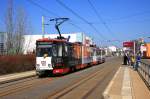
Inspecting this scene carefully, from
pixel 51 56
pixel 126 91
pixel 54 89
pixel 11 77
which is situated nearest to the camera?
pixel 126 91

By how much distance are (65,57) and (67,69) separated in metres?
1.56

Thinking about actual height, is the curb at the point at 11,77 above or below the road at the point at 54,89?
above

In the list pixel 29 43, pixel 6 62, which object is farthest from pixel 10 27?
pixel 29 43

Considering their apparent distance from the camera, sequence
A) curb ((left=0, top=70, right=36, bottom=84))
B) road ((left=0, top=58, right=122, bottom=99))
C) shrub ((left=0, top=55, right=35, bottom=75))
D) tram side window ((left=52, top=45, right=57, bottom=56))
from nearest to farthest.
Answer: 1. road ((left=0, top=58, right=122, bottom=99))
2. curb ((left=0, top=70, right=36, bottom=84))
3. tram side window ((left=52, top=45, right=57, bottom=56))
4. shrub ((left=0, top=55, right=35, bottom=75))

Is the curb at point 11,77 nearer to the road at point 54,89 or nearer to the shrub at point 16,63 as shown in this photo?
the road at point 54,89

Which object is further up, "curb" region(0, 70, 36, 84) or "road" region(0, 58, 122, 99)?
"curb" region(0, 70, 36, 84)

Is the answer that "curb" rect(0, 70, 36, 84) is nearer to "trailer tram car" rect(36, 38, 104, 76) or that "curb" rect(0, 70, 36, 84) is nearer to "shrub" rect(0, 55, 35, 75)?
"trailer tram car" rect(36, 38, 104, 76)

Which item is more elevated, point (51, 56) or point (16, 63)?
point (51, 56)

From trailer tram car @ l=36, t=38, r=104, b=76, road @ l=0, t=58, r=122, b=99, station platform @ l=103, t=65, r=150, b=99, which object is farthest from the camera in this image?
trailer tram car @ l=36, t=38, r=104, b=76

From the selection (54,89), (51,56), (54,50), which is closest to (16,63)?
(54,50)

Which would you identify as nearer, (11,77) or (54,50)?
(11,77)

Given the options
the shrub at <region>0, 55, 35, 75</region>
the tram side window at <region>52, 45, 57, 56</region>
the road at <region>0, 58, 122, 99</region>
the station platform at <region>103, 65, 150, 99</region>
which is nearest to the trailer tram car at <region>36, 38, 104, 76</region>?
the tram side window at <region>52, 45, 57, 56</region>

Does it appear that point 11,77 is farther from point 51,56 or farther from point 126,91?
point 126,91

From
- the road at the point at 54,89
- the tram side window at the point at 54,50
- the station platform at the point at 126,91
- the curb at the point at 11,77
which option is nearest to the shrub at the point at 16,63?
the curb at the point at 11,77
